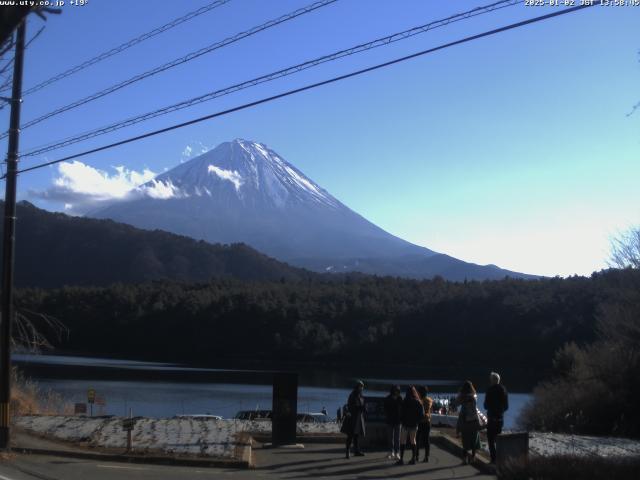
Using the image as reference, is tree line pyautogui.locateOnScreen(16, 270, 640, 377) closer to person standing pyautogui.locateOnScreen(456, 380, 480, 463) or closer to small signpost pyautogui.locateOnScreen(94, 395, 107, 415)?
small signpost pyautogui.locateOnScreen(94, 395, 107, 415)

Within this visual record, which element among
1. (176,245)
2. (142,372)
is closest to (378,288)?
(142,372)

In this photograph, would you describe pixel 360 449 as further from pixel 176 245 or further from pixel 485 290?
pixel 176 245

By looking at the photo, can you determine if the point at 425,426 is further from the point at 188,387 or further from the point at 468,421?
the point at 188,387

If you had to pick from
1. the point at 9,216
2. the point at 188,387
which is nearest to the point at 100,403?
the point at 9,216

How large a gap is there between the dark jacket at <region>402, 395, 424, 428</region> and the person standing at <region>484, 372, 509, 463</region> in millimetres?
1101

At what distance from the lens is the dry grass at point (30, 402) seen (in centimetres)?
2197

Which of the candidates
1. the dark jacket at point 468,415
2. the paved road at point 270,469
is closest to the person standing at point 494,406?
the dark jacket at point 468,415

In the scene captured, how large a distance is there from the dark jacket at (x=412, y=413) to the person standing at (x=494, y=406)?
1.10 m

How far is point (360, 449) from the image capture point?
15453 millimetres

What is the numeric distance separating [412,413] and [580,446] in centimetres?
349

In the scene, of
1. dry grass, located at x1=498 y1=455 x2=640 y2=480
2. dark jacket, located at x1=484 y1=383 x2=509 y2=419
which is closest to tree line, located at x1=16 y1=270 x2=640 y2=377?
dark jacket, located at x1=484 y1=383 x2=509 y2=419

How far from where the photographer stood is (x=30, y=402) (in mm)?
23109

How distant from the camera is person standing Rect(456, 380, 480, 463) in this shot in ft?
45.1

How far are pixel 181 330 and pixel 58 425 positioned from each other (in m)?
69.5
